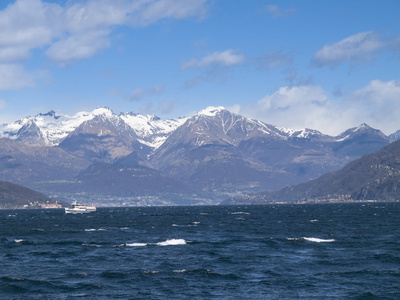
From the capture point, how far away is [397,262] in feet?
295

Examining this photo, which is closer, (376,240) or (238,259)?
(238,259)

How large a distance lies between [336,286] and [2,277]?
4295cm

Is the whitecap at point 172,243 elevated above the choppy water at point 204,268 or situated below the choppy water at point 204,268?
above

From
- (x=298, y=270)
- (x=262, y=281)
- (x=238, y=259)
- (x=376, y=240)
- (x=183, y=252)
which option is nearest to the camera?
(x=262, y=281)

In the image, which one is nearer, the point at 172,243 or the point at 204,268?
the point at 204,268

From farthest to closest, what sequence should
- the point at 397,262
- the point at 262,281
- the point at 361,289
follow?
the point at 397,262
the point at 262,281
the point at 361,289

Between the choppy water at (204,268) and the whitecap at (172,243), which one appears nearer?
the choppy water at (204,268)

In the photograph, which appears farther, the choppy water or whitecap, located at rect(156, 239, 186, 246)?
whitecap, located at rect(156, 239, 186, 246)

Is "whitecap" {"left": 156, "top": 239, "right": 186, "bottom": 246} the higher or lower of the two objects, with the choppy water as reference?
higher

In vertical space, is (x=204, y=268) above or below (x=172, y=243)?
below

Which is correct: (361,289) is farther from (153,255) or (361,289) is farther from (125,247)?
(125,247)

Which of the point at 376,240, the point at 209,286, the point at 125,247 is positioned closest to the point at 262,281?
the point at 209,286

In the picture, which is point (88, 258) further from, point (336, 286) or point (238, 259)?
point (336, 286)

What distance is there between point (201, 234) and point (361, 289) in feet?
262
